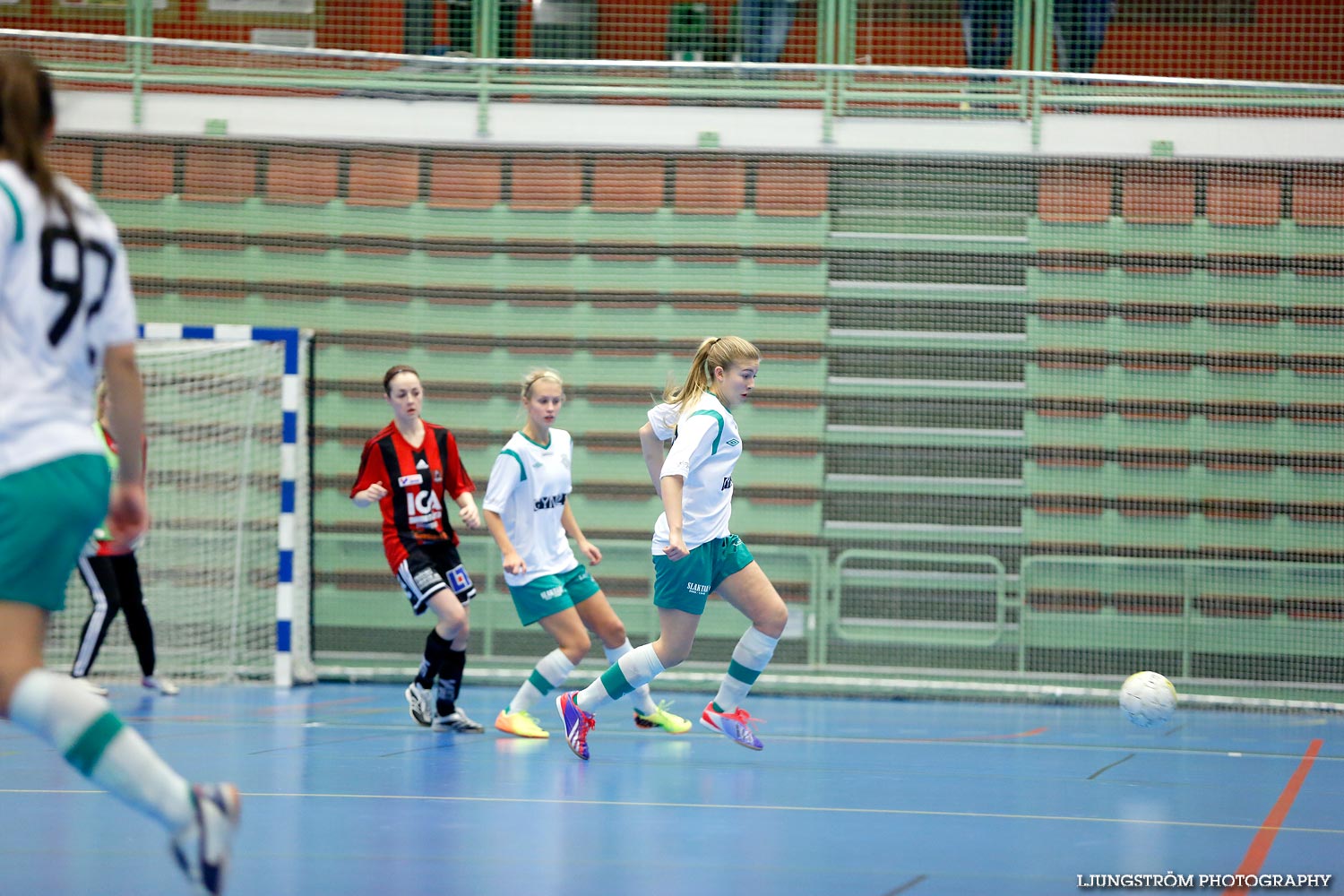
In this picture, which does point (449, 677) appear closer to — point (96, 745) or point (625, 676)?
point (625, 676)

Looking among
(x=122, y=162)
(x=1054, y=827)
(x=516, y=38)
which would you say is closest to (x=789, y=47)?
(x=516, y=38)

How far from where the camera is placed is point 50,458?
8.50 feet

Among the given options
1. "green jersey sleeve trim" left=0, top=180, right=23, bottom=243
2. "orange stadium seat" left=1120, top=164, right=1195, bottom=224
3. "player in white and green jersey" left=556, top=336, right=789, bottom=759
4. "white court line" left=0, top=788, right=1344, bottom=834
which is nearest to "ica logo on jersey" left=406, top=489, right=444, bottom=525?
"player in white and green jersey" left=556, top=336, right=789, bottom=759

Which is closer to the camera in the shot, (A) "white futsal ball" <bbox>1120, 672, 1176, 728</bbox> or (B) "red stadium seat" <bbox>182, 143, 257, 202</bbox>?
(A) "white futsal ball" <bbox>1120, 672, 1176, 728</bbox>

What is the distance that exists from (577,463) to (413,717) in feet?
12.7

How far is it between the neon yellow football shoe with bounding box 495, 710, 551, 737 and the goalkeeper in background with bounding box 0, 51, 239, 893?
3.87m

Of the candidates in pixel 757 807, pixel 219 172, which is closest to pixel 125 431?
pixel 757 807

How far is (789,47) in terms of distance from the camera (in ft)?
34.6

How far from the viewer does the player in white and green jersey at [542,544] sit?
21.0 feet

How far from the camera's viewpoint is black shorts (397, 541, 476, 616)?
21.3ft

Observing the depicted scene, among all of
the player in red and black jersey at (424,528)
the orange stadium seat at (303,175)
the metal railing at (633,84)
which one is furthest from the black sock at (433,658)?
the orange stadium seat at (303,175)

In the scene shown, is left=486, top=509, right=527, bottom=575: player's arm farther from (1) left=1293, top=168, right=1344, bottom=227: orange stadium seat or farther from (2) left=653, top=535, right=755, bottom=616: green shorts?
(1) left=1293, top=168, right=1344, bottom=227: orange stadium seat

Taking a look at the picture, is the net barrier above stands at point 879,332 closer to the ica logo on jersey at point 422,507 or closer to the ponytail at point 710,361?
the ica logo on jersey at point 422,507

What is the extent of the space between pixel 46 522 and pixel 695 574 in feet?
10.8
